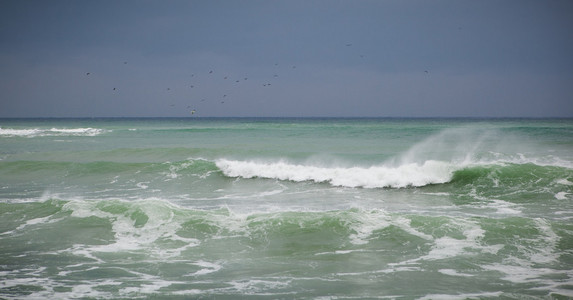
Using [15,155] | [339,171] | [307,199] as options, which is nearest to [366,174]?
[339,171]

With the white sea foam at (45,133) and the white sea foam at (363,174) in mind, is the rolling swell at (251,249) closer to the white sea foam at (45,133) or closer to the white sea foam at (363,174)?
the white sea foam at (363,174)

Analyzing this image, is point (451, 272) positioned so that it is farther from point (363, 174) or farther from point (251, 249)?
point (363, 174)

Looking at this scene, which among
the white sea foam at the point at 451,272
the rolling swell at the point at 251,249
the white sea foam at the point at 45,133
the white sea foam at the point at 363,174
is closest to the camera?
the rolling swell at the point at 251,249

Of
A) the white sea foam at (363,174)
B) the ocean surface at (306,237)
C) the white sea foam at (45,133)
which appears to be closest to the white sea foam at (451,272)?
the ocean surface at (306,237)

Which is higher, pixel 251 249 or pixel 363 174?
pixel 363 174

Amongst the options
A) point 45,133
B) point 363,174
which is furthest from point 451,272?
point 45,133

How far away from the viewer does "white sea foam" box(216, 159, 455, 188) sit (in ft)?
53.7

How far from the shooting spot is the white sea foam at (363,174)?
53.7 feet

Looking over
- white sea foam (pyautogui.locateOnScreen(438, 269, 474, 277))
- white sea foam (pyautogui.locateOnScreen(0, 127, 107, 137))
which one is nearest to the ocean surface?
white sea foam (pyautogui.locateOnScreen(438, 269, 474, 277))

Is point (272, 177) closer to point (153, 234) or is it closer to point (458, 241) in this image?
point (153, 234)

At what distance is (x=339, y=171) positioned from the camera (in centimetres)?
1783

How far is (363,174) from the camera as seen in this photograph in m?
17.2

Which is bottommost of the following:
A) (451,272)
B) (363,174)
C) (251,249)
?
(251,249)

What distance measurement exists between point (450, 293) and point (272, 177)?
40.2ft
